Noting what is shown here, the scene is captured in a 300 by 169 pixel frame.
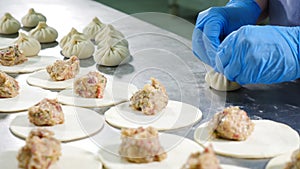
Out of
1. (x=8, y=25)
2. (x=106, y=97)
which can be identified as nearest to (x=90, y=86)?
(x=106, y=97)

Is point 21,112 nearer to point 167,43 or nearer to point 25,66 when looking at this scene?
point 25,66

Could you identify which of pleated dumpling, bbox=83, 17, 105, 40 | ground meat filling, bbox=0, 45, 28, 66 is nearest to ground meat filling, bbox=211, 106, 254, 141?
ground meat filling, bbox=0, 45, 28, 66

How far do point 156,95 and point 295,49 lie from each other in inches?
25.0

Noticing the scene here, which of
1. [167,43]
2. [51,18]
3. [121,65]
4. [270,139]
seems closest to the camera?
[270,139]

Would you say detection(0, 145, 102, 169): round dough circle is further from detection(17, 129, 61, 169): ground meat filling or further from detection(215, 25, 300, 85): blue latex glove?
detection(215, 25, 300, 85): blue latex glove

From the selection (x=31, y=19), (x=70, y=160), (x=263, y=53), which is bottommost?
(x=31, y=19)

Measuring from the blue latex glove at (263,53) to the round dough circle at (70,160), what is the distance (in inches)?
31.7

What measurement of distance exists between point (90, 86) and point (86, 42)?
64 centimetres

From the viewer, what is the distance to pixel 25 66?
2.71m

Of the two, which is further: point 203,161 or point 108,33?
point 108,33

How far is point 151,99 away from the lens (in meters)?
2.12

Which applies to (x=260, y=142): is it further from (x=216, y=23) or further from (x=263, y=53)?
(x=216, y=23)

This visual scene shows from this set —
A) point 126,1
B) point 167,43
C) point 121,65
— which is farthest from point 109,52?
point 126,1

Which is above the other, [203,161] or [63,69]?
[203,161]
